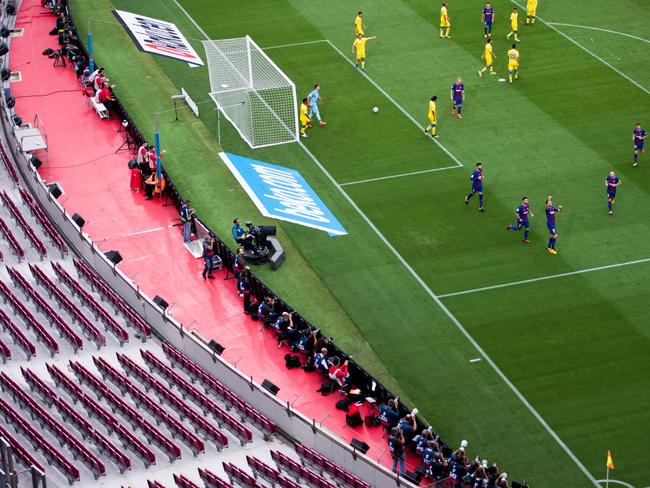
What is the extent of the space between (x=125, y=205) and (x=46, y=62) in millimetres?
12038

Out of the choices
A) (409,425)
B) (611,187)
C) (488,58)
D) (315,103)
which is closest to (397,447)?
(409,425)

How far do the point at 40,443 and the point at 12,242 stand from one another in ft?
28.6

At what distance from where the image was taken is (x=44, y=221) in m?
34.4

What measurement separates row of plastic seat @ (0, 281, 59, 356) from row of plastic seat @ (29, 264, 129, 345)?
81 centimetres

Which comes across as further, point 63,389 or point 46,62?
point 46,62

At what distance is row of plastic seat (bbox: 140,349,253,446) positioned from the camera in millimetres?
26984

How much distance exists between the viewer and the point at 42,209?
118 ft

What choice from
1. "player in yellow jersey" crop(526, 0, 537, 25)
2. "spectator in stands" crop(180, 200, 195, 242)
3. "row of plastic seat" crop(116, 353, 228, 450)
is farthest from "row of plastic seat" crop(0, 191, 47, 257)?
"player in yellow jersey" crop(526, 0, 537, 25)

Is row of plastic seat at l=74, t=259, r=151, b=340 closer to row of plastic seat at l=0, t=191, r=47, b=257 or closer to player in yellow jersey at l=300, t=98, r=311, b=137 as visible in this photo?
row of plastic seat at l=0, t=191, r=47, b=257

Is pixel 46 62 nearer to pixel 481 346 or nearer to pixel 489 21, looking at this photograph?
pixel 489 21

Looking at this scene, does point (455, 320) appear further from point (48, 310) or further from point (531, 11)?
point (531, 11)

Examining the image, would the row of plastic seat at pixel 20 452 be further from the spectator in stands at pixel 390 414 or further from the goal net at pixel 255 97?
the goal net at pixel 255 97

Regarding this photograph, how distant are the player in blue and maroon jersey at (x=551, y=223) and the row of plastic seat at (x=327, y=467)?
34.8 ft

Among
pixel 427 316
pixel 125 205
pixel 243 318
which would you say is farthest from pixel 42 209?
pixel 427 316
